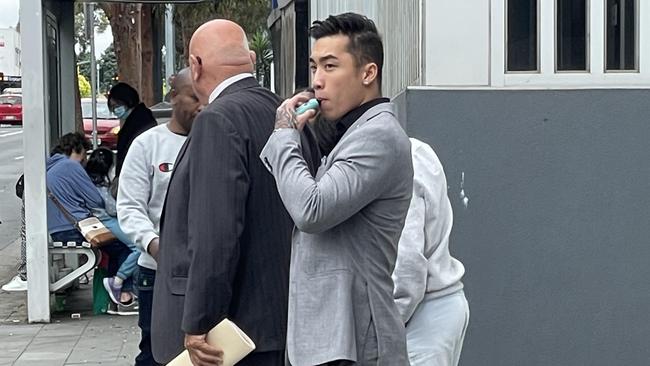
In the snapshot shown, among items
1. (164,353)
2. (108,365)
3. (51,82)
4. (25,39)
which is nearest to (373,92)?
(164,353)

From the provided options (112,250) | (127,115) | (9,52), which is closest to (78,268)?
(112,250)

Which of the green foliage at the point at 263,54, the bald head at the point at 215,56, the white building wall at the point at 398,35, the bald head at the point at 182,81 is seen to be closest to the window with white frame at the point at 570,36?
the white building wall at the point at 398,35

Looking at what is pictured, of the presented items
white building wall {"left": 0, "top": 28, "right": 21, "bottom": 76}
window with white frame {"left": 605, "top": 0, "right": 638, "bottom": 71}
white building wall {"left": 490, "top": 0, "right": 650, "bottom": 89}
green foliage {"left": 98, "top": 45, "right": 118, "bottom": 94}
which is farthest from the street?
white building wall {"left": 0, "top": 28, "right": 21, "bottom": 76}

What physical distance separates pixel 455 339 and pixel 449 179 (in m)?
1.56

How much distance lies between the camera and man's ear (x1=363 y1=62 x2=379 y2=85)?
11.5 ft

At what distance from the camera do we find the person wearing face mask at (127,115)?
972cm

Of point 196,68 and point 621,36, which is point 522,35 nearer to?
point 621,36

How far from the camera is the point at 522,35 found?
5.82 metres

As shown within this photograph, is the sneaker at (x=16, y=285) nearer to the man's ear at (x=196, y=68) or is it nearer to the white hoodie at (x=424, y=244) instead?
the man's ear at (x=196, y=68)

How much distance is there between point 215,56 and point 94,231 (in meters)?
5.54

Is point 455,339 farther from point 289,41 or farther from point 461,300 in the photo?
point 289,41

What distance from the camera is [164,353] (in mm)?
4008

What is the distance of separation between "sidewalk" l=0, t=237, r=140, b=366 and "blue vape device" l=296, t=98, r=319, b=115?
502 cm

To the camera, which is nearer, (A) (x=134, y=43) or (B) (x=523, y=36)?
(B) (x=523, y=36)
